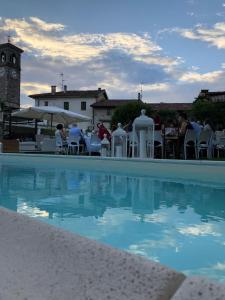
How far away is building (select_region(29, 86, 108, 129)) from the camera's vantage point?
5144 centimetres

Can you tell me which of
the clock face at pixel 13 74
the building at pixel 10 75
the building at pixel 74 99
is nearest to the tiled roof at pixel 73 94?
the building at pixel 74 99

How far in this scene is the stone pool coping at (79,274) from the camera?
1270mm

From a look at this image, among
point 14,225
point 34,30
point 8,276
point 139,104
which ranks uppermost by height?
point 34,30

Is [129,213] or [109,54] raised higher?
[109,54]

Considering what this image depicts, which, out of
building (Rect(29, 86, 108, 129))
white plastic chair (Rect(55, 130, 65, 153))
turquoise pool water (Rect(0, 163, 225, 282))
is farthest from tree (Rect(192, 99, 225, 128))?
turquoise pool water (Rect(0, 163, 225, 282))

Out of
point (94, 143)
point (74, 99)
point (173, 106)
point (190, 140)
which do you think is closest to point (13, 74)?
point (74, 99)

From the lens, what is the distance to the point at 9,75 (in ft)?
209

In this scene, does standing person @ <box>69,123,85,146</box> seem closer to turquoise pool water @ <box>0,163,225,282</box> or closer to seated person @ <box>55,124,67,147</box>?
seated person @ <box>55,124,67,147</box>

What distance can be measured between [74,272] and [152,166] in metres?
6.69

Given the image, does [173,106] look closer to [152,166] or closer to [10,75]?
[10,75]

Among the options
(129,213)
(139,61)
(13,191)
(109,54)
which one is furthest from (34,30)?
(129,213)

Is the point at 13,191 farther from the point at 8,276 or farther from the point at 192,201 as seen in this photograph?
the point at 8,276

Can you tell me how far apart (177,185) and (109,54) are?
31829 mm

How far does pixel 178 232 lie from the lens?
3.21m
